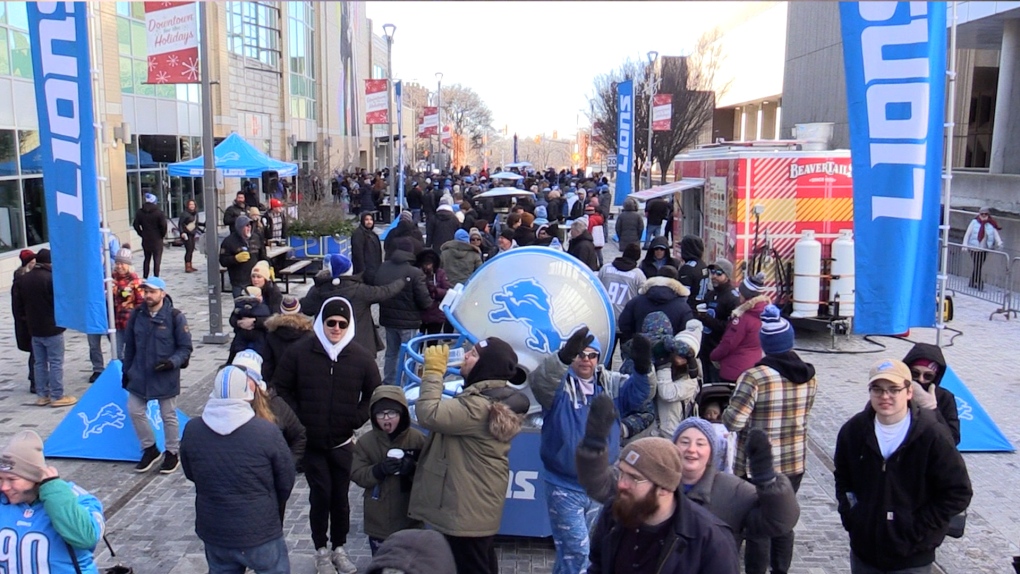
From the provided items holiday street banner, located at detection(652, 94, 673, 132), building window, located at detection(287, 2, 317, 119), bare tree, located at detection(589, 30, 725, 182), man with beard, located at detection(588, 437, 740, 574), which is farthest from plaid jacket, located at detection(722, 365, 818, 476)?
bare tree, located at detection(589, 30, 725, 182)

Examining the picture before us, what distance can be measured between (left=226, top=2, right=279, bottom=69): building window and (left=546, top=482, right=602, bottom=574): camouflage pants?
29707 mm

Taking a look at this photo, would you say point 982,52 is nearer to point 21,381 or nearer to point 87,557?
point 21,381

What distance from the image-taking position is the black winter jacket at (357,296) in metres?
7.55

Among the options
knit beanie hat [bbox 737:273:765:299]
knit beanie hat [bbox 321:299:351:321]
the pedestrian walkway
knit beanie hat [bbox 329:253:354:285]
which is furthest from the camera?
knit beanie hat [bbox 329:253:354:285]

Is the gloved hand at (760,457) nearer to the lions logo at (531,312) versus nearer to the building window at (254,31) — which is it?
the lions logo at (531,312)

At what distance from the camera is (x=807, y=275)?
1155 centimetres

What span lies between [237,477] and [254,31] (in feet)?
110

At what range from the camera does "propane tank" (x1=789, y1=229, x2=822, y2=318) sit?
11452 mm

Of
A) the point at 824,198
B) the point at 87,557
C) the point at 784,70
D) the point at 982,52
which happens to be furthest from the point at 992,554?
the point at 784,70

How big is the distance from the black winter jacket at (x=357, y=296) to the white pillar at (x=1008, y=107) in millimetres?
22017

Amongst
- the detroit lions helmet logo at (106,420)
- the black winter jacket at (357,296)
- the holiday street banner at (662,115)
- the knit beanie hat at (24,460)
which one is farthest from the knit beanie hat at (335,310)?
the holiday street banner at (662,115)

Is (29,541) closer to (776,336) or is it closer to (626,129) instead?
(776,336)

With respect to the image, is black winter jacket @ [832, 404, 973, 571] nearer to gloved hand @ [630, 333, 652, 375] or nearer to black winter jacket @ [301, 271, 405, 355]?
gloved hand @ [630, 333, 652, 375]

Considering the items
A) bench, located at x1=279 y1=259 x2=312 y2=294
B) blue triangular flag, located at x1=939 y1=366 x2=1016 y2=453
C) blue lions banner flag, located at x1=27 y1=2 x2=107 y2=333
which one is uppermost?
blue lions banner flag, located at x1=27 y1=2 x2=107 y2=333
